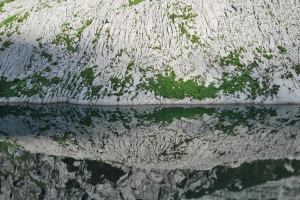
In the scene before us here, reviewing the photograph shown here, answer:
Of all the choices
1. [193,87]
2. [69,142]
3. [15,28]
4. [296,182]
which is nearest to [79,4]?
[15,28]

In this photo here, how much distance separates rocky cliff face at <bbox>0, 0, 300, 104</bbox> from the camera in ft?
294

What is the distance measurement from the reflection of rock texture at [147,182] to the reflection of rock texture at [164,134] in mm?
2256

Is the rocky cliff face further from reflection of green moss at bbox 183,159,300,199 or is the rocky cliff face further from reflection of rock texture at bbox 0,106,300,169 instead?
reflection of green moss at bbox 183,159,300,199

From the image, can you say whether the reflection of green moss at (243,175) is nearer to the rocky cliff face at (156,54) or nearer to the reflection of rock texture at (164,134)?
the reflection of rock texture at (164,134)

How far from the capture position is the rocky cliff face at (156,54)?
8950 centimetres

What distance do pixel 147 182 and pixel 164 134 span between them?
19.9 metres

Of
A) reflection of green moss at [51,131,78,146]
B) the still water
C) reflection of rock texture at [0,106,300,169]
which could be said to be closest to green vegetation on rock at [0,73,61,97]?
reflection of rock texture at [0,106,300,169]

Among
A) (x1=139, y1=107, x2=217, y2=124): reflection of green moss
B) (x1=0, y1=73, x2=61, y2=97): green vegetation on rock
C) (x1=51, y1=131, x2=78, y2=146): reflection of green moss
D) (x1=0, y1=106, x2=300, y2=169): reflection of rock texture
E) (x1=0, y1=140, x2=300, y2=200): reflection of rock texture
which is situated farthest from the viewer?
(x1=0, y1=73, x2=61, y2=97): green vegetation on rock

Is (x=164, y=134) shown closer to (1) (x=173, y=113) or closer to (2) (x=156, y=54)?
(1) (x=173, y=113)

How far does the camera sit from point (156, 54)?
318 feet

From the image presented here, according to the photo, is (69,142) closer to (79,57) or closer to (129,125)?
(129,125)

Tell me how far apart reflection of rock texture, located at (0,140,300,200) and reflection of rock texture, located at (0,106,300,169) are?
7.40ft

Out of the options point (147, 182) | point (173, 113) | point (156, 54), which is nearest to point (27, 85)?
point (156, 54)

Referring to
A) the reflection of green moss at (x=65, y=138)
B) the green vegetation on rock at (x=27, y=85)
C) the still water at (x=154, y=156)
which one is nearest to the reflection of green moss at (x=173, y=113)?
the still water at (x=154, y=156)
